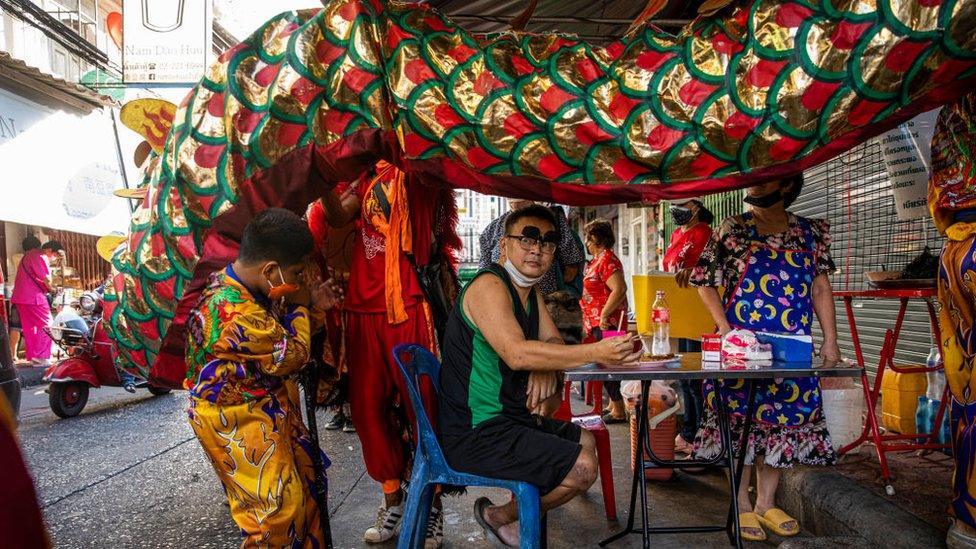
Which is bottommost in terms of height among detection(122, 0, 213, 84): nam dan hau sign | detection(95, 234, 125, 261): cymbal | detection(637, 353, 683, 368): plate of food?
detection(637, 353, 683, 368): plate of food

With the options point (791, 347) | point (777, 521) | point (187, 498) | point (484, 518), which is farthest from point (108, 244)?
point (777, 521)

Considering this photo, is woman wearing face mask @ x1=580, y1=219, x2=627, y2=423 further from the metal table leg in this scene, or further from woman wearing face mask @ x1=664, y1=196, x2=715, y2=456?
the metal table leg

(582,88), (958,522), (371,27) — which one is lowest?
(958,522)

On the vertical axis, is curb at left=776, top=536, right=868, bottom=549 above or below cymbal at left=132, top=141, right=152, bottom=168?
below

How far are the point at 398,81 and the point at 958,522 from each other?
2483 mm

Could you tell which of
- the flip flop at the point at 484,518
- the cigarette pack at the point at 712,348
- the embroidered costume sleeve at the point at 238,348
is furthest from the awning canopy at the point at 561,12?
the flip flop at the point at 484,518

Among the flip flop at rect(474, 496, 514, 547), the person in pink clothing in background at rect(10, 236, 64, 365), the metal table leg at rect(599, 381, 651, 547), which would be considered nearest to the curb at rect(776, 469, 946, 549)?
the metal table leg at rect(599, 381, 651, 547)

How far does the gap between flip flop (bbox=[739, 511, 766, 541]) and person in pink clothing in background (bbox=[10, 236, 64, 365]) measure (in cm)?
972

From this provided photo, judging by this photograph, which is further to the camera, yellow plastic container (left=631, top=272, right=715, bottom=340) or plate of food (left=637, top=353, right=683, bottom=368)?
yellow plastic container (left=631, top=272, right=715, bottom=340)

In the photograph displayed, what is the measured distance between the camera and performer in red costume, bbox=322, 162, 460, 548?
10.2ft

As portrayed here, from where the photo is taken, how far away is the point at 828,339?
10.3 ft

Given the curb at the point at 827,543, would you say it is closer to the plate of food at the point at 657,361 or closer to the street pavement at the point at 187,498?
the street pavement at the point at 187,498

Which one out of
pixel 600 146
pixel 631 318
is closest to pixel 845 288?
pixel 631 318

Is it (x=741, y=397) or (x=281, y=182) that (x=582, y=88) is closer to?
(x=281, y=182)
